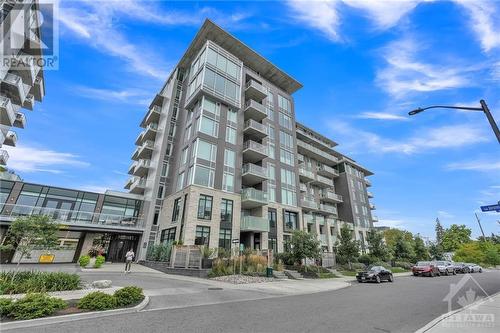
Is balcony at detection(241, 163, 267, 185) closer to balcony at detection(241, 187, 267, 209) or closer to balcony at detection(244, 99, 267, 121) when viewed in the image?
balcony at detection(241, 187, 267, 209)

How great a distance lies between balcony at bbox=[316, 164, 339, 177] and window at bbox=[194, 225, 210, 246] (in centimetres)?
3060

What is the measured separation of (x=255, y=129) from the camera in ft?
106

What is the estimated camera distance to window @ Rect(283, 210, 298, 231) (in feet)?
106

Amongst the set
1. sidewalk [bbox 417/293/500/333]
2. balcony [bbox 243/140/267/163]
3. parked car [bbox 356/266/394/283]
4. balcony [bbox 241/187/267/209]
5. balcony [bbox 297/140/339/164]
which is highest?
balcony [bbox 297/140/339/164]

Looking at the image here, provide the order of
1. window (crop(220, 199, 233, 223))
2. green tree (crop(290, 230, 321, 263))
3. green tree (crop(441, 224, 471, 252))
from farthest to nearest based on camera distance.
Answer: green tree (crop(441, 224, 471, 252)) → window (crop(220, 199, 233, 223)) → green tree (crop(290, 230, 321, 263))

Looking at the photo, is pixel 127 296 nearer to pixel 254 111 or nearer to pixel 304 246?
pixel 304 246

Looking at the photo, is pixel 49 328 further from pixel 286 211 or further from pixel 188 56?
pixel 188 56

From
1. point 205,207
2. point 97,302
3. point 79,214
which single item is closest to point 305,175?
point 205,207

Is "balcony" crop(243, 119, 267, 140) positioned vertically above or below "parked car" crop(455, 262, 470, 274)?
above

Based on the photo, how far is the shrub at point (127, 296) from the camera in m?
8.49

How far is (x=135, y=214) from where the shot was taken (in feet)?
108

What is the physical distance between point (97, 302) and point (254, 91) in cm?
3212

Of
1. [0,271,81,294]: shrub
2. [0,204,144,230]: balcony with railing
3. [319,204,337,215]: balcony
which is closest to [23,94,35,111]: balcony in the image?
[0,204,144,230]: balcony with railing

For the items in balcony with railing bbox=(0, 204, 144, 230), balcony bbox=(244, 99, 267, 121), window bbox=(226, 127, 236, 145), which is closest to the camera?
balcony with railing bbox=(0, 204, 144, 230)
